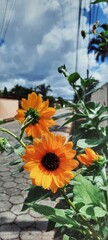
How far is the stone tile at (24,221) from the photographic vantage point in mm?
2617

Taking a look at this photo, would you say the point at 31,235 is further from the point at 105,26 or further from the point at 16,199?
the point at 105,26

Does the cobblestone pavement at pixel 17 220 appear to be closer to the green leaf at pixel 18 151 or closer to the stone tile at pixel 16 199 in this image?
the stone tile at pixel 16 199

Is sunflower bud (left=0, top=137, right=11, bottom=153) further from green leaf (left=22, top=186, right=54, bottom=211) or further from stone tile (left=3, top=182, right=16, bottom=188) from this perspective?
stone tile (left=3, top=182, right=16, bottom=188)

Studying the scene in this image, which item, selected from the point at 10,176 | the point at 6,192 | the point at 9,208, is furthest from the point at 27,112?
the point at 10,176

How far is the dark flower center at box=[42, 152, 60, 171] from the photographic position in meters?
0.77

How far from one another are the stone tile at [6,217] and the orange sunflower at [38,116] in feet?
6.52

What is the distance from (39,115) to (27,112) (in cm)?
4

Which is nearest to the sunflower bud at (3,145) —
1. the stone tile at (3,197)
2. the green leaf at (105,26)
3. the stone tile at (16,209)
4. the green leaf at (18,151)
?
the green leaf at (18,151)

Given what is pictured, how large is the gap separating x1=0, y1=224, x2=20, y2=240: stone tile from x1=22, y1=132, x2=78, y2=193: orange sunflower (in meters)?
1.81

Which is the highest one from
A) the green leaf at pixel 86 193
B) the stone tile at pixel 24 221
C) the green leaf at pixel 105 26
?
the green leaf at pixel 105 26

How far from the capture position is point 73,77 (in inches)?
45.3

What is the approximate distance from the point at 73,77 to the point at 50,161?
47cm

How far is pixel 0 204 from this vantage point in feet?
10.2

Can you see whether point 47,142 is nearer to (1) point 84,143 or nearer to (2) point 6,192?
(1) point 84,143
